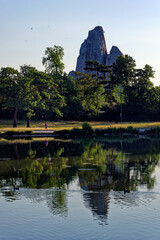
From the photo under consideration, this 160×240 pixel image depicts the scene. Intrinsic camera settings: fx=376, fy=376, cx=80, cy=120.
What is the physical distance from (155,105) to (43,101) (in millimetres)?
34709

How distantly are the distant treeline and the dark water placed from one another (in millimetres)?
55295

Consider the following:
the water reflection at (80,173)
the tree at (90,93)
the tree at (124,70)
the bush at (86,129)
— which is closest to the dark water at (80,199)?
the water reflection at (80,173)

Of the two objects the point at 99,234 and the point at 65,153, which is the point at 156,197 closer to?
the point at 99,234

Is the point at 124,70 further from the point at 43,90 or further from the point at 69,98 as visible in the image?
the point at 43,90

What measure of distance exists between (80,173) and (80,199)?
836cm

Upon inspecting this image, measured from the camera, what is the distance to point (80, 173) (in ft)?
98.3

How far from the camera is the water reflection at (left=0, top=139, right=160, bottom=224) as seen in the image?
21703 mm

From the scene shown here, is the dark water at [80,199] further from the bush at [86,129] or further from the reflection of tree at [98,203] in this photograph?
the bush at [86,129]

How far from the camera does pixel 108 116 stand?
4301 inches

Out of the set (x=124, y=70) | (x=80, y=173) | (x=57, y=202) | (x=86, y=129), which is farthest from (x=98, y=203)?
(x=124, y=70)

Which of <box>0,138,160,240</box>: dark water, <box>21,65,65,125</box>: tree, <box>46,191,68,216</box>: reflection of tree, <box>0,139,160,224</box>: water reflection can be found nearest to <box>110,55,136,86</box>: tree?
<box>21,65,65,125</box>: tree

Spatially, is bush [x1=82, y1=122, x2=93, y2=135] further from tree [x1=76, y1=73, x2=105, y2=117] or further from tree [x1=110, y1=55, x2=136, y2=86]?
tree [x1=110, y1=55, x2=136, y2=86]

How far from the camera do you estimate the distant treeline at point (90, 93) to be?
303 feet

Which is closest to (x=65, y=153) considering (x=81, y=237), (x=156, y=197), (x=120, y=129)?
(x=156, y=197)
